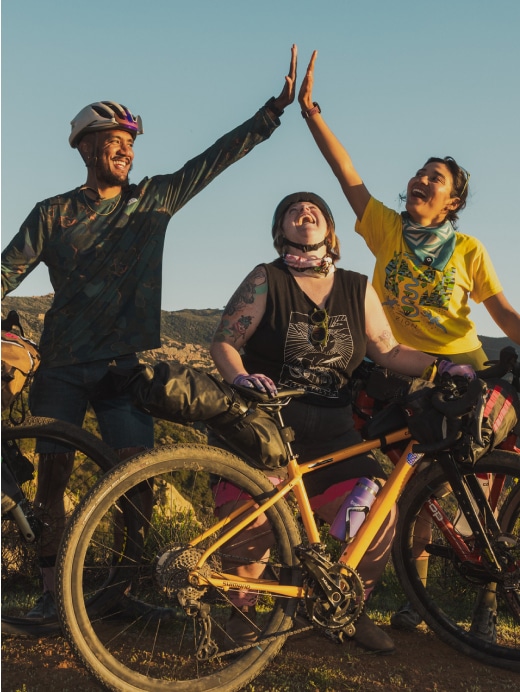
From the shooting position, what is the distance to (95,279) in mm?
4609

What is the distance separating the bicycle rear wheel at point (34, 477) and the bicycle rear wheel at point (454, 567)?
159cm

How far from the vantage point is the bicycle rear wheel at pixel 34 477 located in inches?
164

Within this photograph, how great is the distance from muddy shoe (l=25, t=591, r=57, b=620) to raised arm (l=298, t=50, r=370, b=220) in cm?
297

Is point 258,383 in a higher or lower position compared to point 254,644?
higher

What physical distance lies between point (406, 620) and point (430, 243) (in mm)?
2233

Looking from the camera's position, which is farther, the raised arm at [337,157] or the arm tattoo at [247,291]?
the raised arm at [337,157]

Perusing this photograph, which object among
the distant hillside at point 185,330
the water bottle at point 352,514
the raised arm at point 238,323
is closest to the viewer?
the water bottle at point 352,514

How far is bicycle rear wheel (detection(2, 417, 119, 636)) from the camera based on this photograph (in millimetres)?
4176

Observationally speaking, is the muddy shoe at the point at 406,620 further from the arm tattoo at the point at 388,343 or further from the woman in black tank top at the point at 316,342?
the arm tattoo at the point at 388,343

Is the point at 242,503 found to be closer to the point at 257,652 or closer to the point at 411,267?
the point at 257,652

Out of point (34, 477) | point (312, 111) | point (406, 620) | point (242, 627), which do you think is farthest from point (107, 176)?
point (406, 620)

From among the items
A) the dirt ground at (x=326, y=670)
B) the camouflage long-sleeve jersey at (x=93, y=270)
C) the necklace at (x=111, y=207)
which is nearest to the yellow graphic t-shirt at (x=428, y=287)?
the camouflage long-sleeve jersey at (x=93, y=270)

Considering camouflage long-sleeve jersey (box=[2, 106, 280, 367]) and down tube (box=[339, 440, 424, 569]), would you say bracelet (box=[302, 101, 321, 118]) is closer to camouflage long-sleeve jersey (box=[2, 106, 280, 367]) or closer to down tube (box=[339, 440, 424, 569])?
camouflage long-sleeve jersey (box=[2, 106, 280, 367])

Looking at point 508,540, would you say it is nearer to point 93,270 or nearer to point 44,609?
point 44,609
